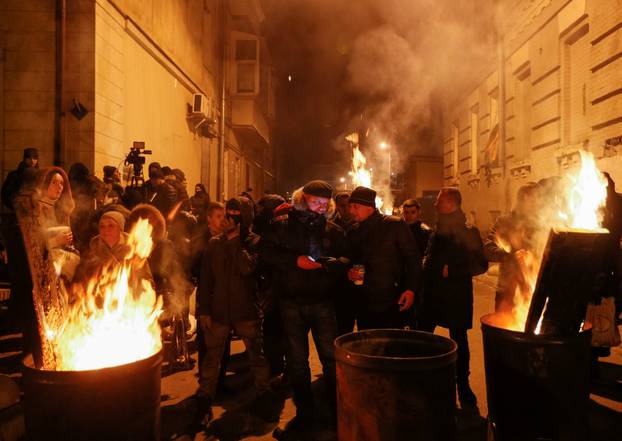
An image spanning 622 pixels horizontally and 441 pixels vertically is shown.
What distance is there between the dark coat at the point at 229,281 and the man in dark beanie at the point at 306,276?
22 cm

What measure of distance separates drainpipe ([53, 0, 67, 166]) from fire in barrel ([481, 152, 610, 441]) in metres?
8.50

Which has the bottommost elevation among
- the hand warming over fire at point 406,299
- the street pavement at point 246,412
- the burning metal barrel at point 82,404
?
the street pavement at point 246,412

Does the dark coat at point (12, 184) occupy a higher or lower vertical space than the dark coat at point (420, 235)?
higher

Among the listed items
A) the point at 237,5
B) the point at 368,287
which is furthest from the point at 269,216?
the point at 237,5

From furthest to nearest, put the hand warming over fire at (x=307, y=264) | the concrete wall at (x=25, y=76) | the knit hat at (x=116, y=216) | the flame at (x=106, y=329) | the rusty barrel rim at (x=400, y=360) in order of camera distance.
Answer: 1. the concrete wall at (x=25, y=76)
2. the knit hat at (x=116, y=216)
3. the hand warming over fire at (x=307, y=264)
4. the flame at (x=106, y=329)
5. the rusty barrel rim at (x=400, y=360)

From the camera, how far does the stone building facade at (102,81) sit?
923 cm

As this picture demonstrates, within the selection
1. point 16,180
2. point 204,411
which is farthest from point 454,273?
point 16,180

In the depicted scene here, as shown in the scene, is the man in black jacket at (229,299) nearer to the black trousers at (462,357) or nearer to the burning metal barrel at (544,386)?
the black trousers at (462,357)

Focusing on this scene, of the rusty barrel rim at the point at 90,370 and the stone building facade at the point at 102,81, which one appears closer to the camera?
the rusty barrel rim at the point at 90,370

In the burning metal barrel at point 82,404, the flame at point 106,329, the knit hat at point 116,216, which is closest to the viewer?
the burning metal barrel at point 82,404

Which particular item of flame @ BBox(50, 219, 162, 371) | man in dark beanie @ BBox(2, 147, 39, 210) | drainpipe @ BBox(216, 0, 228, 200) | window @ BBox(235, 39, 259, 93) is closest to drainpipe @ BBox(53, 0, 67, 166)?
Answer: man in dark beanie @ BBox(2, 147, 39, 210)

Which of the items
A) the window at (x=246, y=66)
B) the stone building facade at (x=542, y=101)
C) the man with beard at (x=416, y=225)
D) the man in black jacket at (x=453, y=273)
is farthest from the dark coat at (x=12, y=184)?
the window at (x=246, y=66)

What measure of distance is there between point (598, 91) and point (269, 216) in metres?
7.56

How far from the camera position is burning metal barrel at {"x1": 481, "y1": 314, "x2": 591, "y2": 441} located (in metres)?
3.29
